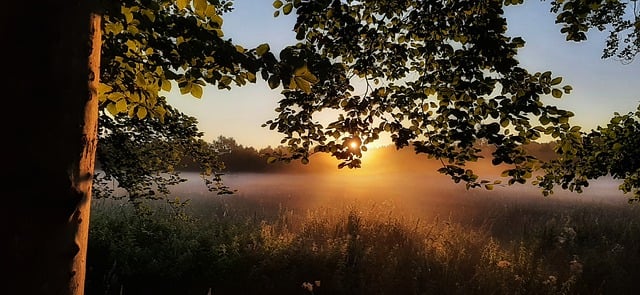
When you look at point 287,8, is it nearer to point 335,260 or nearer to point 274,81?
point 274,81

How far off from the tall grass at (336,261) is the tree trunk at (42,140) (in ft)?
13.8

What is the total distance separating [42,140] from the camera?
3.32ft

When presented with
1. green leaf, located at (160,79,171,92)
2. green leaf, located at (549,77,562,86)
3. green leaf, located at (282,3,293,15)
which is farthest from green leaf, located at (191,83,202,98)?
green leaf, located at (549,77,562,86)

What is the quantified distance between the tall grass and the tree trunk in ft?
13.8

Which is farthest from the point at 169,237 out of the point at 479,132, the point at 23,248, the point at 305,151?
the point at 23,248

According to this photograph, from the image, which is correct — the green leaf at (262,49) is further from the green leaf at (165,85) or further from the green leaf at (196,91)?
the green leaf at (165,85)

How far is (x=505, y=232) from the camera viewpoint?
1187cm

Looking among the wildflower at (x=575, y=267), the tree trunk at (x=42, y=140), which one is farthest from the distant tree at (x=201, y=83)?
the wildflower at (x=575, y=267)

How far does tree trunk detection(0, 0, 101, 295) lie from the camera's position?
0.98 m

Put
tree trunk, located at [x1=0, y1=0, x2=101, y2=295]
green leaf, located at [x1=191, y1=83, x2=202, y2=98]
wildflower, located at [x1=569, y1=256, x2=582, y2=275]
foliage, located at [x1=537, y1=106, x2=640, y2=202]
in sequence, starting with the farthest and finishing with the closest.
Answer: wildflower, located at [x1=569, y1=256, x2=582, y2=275]
foliage, located at [x1=537, y1=106, x2=640, y2=202]
green leaf, located at [x1=191, y1=83, x2=202, y2=98]
tree trunk, located at [x1=0, y1=0, x2=101, y2=295]

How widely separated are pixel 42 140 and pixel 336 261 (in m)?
6.37

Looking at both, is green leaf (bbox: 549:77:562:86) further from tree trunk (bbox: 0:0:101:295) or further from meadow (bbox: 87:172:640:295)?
meadow (bbox: 87:172:640:295)

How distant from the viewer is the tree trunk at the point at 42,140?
98 centimetres

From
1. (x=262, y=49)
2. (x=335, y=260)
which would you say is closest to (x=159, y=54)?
(x=262, y=49)
